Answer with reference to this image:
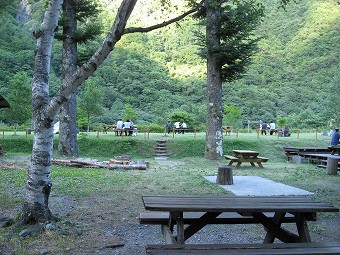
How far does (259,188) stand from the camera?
9422mm

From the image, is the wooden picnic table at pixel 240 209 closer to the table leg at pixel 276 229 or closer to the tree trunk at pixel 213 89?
the table leg at pixel 276 229

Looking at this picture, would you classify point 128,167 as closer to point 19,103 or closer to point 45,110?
point 45,110

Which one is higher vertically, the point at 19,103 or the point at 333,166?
the point at 19,103

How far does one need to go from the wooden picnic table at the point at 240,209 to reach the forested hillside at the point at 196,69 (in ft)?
123

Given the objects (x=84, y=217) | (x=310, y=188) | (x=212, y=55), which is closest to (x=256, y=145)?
(x=212, y=55)

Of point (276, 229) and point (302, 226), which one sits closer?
point (302, 226)

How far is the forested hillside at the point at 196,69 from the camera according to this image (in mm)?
50750

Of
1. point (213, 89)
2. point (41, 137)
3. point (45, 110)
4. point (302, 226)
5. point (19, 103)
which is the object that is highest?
point (213, 89)

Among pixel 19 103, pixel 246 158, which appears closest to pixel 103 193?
pixel 246 158

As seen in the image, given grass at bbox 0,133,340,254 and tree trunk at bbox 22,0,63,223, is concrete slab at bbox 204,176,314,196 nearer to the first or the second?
grass at bbox 0,133,340,254

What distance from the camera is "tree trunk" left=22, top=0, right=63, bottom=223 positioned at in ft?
16.8

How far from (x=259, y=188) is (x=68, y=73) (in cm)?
990

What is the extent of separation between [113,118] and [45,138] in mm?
42499

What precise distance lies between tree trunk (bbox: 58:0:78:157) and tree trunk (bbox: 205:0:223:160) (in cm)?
568
